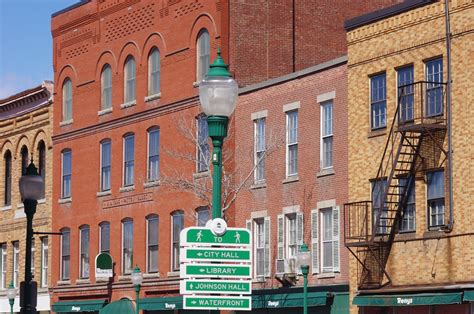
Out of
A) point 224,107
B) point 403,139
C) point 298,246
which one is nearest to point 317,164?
point 298,246

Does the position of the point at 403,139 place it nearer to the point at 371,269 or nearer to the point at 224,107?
the point at 371,269

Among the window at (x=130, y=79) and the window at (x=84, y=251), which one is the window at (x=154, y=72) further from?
the window at (x=84, y=251)

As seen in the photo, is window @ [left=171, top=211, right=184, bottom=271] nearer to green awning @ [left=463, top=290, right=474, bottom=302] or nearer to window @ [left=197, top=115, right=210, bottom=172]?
window @ [left=197, top=115, right=210, bottom=172]

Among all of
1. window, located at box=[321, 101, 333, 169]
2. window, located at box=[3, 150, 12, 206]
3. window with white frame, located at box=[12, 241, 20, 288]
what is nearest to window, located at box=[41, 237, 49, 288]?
window with white frame, located at box=[12, 241, 20, 288]

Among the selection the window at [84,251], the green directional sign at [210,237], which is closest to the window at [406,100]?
the green directional sign at [210,237]

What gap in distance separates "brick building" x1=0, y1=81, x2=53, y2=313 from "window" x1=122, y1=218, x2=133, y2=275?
6.75 m

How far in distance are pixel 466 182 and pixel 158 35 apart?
19.9 meters

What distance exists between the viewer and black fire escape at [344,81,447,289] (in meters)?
34.5

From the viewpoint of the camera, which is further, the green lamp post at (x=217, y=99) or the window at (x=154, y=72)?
the window at (x=154, y=72)

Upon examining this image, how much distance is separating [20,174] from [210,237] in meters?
44.9

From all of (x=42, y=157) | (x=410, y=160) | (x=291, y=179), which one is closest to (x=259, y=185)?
(x=291, y=179)

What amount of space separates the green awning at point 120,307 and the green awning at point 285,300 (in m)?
8.90

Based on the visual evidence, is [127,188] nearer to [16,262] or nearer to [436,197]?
[16,262]

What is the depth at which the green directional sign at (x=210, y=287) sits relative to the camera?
53.3 ft
